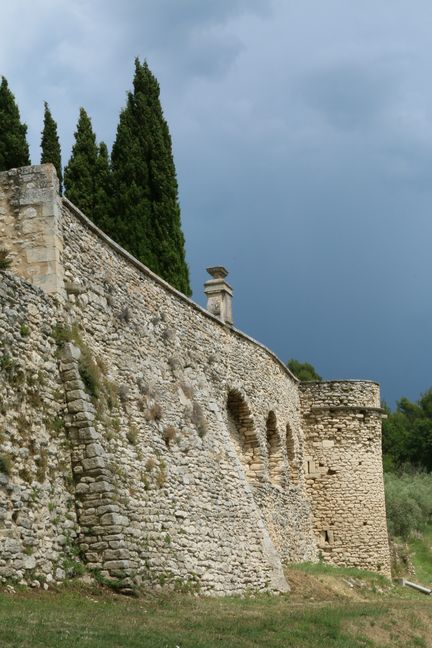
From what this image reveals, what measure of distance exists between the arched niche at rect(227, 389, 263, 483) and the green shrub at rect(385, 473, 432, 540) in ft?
47.6

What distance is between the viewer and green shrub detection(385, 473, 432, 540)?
37906 millimetres

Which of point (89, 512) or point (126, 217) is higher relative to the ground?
point (126, 217)

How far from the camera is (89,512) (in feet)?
48.0

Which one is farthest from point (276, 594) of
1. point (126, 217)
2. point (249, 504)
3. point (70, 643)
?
point (126, 217)

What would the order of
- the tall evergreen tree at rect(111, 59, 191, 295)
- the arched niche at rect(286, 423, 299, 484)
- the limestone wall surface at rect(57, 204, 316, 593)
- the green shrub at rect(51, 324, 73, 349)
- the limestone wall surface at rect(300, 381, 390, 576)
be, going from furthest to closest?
the limestone wall surface at rect(300, 381, 390, 576) → the arched niche at rect(286, 423, 299, 484) → the tall evergreen tree at rect(111, 59, 191, 295) → the limestone wall surface at rect(57, 204, 316, 593) → the green shrub at rect(51, 324, 73, 349)

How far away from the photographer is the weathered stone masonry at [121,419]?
14.1 m

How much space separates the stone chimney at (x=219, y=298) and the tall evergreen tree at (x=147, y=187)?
318cm

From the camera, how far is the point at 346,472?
30141 millimetres

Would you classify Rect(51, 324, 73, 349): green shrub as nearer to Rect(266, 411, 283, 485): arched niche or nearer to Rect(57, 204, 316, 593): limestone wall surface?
Rect(57, 204, 316, 593): limestone wall surface

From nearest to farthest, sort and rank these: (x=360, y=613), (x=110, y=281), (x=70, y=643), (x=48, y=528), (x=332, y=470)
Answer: (x=70, y=643) → (x=48, y=528) → (x=360, y=613) → (x=110, y=281) → (x=332, y=470)

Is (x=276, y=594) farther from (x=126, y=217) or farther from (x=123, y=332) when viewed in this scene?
(x=126, y=217)

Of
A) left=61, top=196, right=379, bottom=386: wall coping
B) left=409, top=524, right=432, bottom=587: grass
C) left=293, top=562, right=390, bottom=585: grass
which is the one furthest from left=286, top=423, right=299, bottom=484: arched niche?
left=409, top=524, right=432, bottom=587: grass

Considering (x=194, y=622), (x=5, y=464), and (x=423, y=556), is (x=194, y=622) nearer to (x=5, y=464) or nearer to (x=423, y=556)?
(x=5, y=464)

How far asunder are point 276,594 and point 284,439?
341 inches
